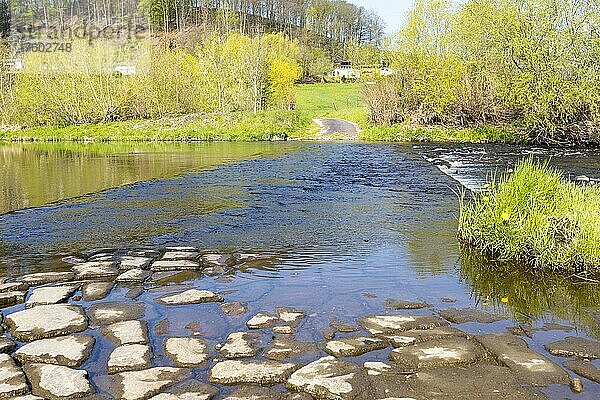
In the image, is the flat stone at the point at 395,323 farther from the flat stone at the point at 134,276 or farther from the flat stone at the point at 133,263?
the flat stone at the point at 133,263

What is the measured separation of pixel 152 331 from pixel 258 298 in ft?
3.94

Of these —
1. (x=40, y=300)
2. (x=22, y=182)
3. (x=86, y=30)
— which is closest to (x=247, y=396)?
(x=40, y=300)

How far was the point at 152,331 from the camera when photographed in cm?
462

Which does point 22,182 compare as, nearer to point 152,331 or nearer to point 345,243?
point 345,243

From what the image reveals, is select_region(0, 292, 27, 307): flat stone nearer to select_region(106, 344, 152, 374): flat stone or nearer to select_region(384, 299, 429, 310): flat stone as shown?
select_region(106, 344, 152, 374): flat stone

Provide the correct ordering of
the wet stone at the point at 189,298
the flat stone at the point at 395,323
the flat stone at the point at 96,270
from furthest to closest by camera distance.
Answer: the flat stone at the point at 96,270 < the wet stone at the point at 189,298 < the flat stone at the point at 395,323

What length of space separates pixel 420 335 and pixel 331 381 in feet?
3.73

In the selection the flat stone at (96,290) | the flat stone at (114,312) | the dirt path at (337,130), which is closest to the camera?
the flat stone at (114,312)

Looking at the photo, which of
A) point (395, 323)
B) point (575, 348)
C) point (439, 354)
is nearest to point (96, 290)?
point (395, 323)

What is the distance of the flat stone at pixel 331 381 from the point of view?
11.6ft

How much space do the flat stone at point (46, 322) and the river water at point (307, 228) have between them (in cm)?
73

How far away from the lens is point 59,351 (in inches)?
164

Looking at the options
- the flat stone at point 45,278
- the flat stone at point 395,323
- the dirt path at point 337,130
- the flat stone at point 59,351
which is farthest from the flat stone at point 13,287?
the dirt path at point 337,130

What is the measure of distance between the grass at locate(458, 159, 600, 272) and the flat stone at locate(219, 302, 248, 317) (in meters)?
3.40
